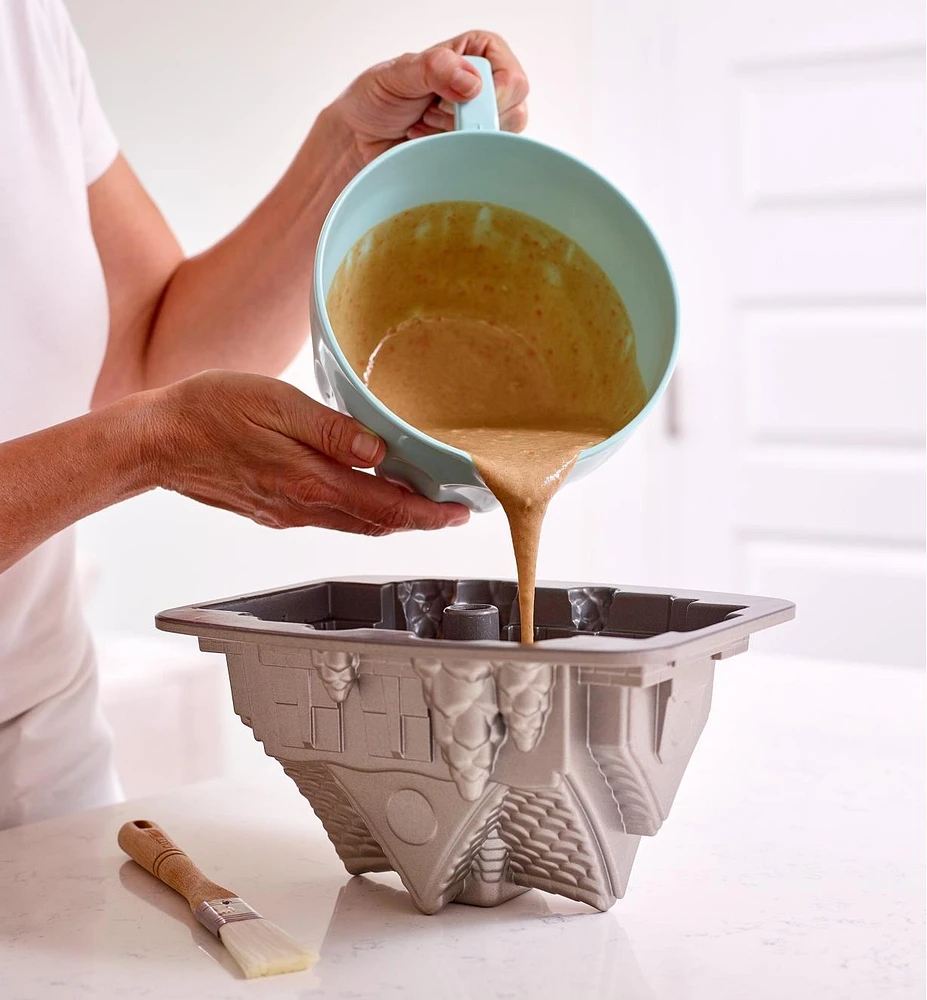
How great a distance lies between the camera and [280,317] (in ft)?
4.45

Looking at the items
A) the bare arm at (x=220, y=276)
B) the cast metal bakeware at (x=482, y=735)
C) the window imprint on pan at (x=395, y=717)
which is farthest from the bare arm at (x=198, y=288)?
the window imprint on pan at (x=395, y=717)

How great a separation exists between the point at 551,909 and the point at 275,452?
0.38m

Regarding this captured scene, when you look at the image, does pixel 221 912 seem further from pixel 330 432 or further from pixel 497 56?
pixel 497 56

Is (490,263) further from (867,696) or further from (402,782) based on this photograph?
(867,696)

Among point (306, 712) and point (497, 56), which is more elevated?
point (497, 56)

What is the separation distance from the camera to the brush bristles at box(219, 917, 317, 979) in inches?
28.8

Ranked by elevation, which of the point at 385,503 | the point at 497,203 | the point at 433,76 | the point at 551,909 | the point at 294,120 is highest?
the point at 294,120

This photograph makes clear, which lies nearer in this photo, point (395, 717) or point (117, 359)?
point (395, 717)

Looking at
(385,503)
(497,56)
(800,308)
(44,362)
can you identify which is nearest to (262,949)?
(385,503)

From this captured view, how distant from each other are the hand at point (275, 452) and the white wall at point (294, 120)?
6.90 ft

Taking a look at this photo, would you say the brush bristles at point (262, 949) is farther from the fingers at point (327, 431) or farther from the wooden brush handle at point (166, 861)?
the fingers at point (327, 431)

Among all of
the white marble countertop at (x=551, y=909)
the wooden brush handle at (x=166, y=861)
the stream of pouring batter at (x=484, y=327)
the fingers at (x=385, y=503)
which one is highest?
the stream of pouring batter at (x=484, y=327)

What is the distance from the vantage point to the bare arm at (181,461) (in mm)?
916

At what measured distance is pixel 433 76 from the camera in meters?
Result: 1.02
